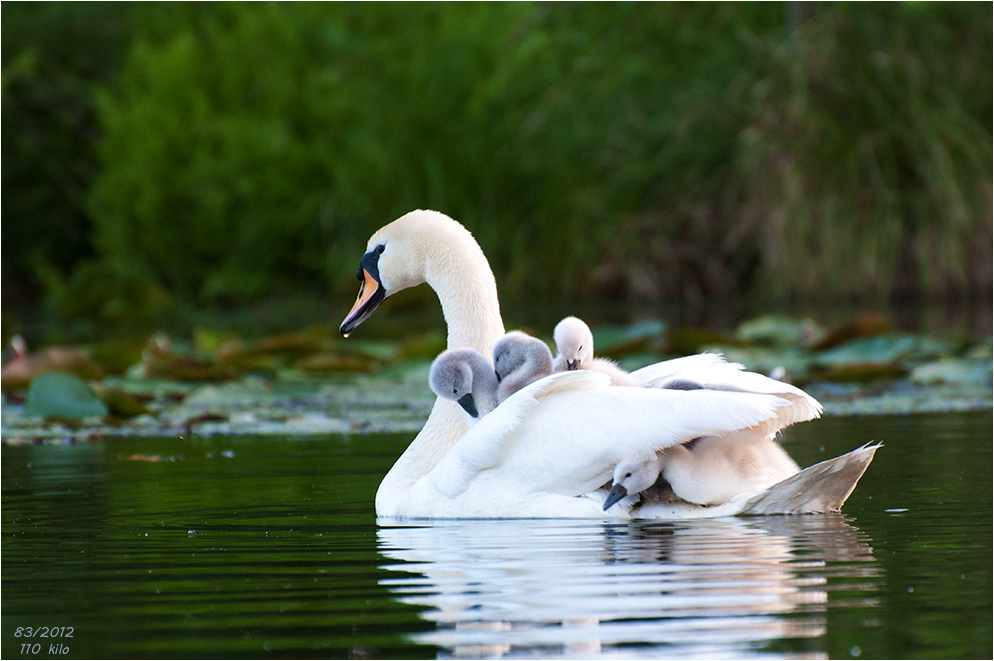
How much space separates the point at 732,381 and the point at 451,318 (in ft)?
3.20

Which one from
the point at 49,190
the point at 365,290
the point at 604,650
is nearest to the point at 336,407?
the point at 365,290

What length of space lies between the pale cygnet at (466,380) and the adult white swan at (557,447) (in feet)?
0.59

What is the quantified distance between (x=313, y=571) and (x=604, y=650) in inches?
36.9

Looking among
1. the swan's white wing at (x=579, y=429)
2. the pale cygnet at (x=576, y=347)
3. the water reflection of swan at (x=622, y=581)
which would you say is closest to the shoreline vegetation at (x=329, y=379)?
the pale cygnet at (x=576, y=347)

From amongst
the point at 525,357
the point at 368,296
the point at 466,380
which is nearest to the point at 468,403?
the point at 466,380

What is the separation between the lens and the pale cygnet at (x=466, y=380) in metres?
3.97

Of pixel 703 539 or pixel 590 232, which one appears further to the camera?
pixel 590 232

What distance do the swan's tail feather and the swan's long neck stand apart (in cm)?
93

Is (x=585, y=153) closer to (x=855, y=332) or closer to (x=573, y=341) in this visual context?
(x=855, y=332)

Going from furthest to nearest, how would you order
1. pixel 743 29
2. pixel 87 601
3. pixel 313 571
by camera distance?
pixel 743 29 < pixel 313 571 < pixel 87 601

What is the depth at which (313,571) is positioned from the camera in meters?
3.23

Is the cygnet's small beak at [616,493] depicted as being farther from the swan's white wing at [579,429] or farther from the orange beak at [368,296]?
Result: the orange beak at [368,296]

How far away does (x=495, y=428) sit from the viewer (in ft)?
12.3

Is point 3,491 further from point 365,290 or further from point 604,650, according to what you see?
point 604,650
